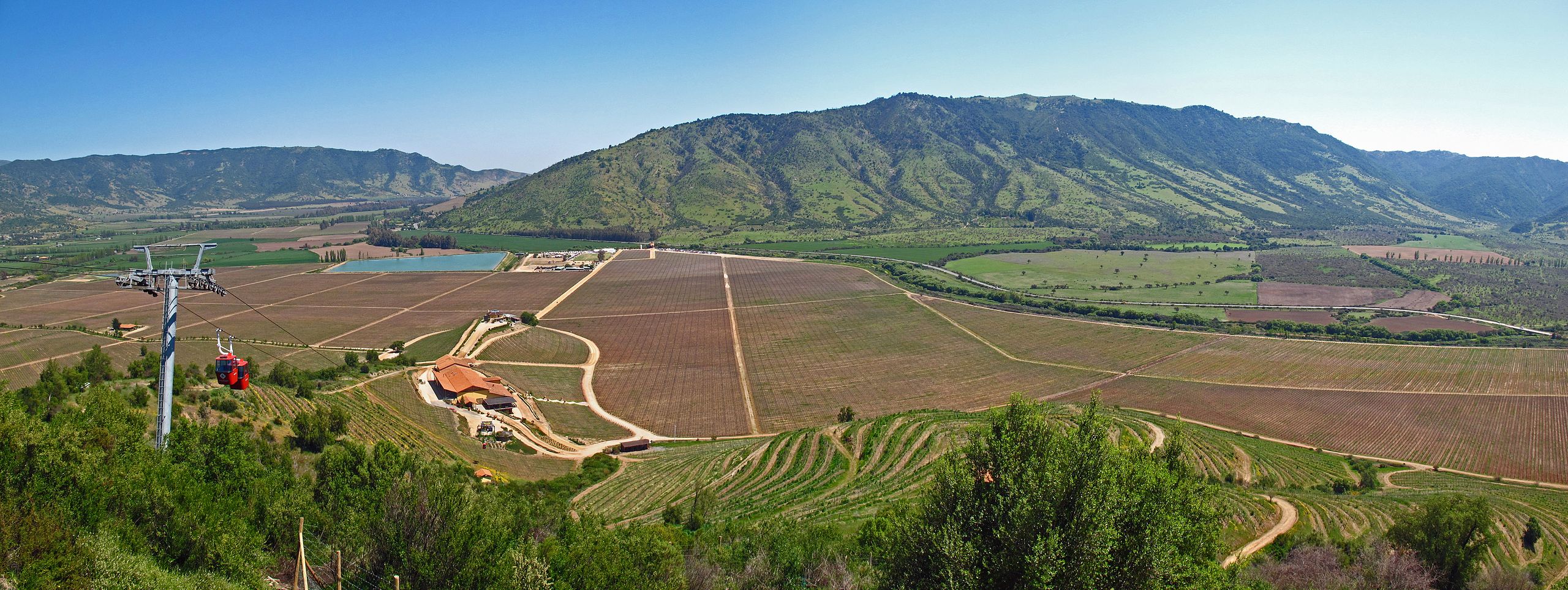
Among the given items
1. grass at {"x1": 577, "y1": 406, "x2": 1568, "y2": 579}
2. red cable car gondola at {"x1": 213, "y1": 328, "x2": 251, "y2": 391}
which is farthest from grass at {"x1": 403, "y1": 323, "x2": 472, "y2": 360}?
red cable car gondola at {"x1": 213, "y1": 328, "x2": 251, "y2": 391}

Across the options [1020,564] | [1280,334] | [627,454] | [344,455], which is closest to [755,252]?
[1280,334]

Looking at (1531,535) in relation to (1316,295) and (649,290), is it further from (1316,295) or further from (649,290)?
(1316,295)

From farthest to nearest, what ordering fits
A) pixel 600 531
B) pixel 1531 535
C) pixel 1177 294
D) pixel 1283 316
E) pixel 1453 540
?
pixel 1177 294 < pixel 1283 316 < pixel 1531 535 < pixel 1453 540 < pixel 600 531

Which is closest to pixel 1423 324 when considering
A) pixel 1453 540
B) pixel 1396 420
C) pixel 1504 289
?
pixel 1504 289

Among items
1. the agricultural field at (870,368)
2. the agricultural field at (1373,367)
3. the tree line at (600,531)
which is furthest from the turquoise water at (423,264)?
the agricultural field at (1373,367)

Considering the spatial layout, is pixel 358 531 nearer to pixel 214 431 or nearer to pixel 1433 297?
pixel 214 431

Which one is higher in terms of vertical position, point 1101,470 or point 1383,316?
point 1101,470

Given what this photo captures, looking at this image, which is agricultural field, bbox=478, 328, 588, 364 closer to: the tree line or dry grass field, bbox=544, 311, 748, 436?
dry grass field, bbox=544, 311, 748, 436
